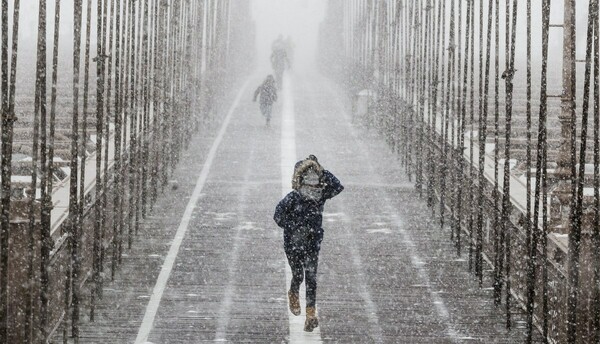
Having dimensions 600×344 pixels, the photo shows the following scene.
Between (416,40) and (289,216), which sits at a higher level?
(416,40)

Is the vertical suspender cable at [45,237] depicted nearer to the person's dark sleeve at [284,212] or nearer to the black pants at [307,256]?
the person's dark sleeve at [284,212]

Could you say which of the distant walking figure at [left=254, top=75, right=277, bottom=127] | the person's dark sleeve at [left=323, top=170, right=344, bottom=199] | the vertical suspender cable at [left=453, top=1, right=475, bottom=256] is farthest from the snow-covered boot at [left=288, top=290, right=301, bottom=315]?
the distant walking figure at [left=254, top=75, right=277, bottom=127]

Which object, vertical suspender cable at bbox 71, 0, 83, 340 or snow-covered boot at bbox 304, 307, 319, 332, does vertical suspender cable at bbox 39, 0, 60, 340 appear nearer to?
vertical suspender cable at bbox 71, 0, 83, 340

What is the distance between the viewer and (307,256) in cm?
1065

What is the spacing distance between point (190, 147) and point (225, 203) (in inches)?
277

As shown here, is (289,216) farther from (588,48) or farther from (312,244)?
(588,48)

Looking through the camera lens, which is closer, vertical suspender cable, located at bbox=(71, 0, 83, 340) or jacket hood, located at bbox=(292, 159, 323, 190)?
vertical suspender cable, located at bbox=(71, 0, 83, 340)

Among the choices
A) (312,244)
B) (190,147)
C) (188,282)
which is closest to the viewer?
(312,244)

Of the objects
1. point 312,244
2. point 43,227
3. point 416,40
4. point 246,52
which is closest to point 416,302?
point 312,244

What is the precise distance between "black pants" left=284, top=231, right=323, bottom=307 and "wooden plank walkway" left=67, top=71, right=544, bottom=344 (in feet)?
1.50

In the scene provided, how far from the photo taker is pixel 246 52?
204ft

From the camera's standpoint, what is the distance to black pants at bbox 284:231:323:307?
1059 centimetres

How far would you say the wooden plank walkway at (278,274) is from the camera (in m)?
10.8

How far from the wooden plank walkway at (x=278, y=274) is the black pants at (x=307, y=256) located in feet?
Result: 1.50
